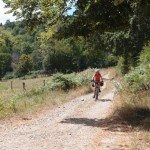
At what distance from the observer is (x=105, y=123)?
1505cm

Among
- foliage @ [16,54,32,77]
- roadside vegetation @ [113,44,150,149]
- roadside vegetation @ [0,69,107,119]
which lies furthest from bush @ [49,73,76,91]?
foliage @ [16,54,32,77]

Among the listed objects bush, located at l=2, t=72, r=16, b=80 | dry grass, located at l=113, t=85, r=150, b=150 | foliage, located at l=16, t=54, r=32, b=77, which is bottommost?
bush, located at l=2, t=72, r=16, b=80

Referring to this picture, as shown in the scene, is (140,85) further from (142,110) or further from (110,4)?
(110,4)

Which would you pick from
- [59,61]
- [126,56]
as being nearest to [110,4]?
[126,56]

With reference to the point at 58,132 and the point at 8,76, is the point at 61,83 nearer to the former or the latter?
the point at 58,132

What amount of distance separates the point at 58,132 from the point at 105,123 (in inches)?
98.1

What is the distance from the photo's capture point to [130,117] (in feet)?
49.7

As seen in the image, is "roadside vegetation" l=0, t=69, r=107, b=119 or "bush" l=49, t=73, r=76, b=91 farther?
"bush" l=49, t=73, r=76, b=91

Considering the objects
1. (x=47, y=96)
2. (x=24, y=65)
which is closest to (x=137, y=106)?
(x=47, y=96)

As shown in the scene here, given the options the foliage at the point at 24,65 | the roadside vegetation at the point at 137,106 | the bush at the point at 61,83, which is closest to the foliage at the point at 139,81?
the roadside vegetation at the point at 137,106

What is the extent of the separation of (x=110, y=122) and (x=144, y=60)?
1111 centimetres

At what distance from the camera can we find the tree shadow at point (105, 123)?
44.8 ft

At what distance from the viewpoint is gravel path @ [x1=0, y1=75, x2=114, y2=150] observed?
1111 cm

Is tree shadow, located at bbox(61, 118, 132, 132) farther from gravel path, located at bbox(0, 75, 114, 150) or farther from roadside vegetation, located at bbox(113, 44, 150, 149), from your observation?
roadside vegetation, located at bbox(113, 44, 150, 149)
